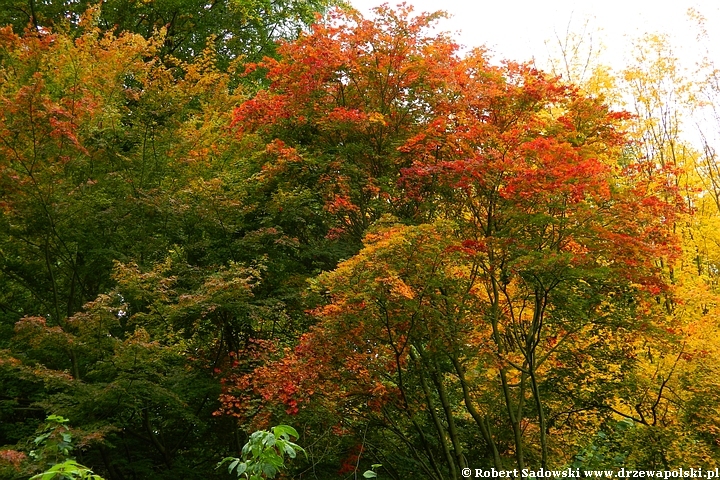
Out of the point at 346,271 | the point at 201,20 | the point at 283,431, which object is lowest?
the point at 283,431

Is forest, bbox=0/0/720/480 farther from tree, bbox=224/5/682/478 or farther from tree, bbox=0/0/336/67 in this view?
tree, bbox=0/0/336/67

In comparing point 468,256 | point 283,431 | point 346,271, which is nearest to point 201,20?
point 346,271

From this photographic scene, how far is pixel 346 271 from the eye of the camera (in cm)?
595

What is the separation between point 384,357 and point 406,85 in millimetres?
3424

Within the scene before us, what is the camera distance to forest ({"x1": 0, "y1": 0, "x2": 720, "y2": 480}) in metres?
6.06

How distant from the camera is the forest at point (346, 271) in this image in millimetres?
6059

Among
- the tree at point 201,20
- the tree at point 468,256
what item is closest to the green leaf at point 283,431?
the tree at point 468,256

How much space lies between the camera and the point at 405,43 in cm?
771

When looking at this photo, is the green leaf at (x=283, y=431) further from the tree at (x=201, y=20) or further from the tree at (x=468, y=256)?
the tree at (x=201, y=20)

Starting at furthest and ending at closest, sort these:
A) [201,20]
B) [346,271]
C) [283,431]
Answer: [201,20] → [346,271] → [283,431]

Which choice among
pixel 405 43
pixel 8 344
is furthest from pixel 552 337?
pixel 8 344

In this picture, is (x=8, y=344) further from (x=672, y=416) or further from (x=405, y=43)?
(x=672, y=416)

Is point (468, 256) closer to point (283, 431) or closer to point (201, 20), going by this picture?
point (283, 431)

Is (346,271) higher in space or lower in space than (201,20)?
lower
